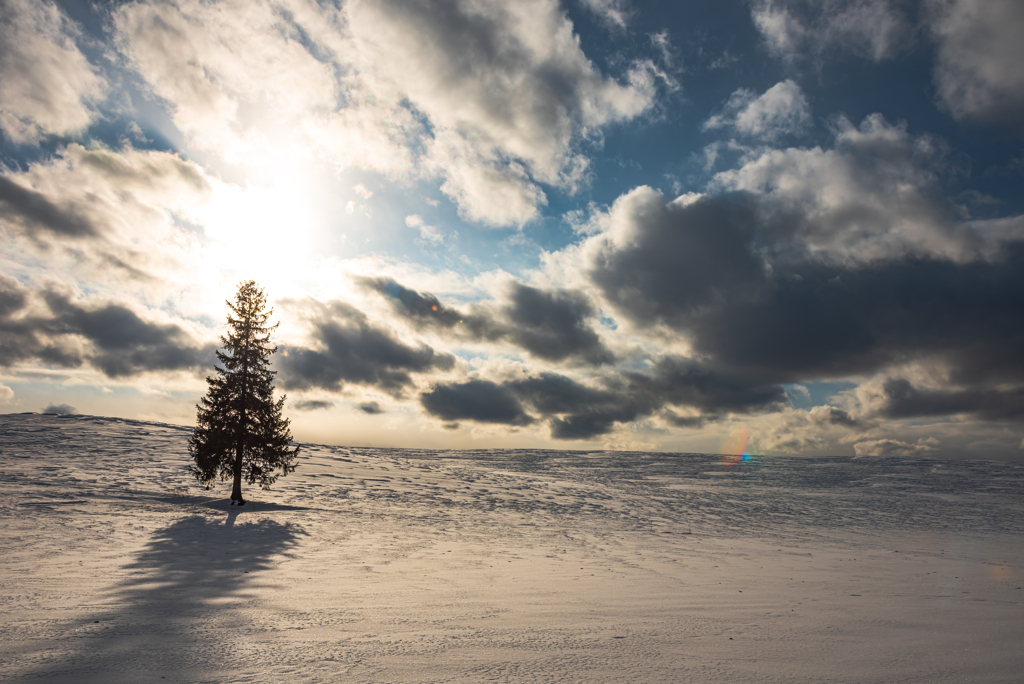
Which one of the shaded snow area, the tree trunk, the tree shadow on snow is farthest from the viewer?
the tree trunk

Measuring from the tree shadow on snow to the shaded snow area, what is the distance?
50mm

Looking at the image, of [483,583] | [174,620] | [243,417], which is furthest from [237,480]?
[174,620]

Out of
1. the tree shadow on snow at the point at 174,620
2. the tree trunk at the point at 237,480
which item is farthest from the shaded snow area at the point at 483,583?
the tree trunk at the point at 237,480

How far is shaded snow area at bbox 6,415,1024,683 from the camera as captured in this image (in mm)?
5625

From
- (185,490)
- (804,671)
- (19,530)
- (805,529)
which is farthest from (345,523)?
(805,529)

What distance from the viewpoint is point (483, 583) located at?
10.8 meters

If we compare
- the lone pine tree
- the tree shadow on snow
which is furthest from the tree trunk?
the tree shadow on snow

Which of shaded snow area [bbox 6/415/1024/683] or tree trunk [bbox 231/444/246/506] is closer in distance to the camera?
shaded snow area [bbox 6/415/1024/683]

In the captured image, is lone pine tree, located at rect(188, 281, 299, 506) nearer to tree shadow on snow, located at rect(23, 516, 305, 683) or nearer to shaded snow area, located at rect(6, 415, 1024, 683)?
shaded snow area, located at rect(6, 415, 1024, 683)

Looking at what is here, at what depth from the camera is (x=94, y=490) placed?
22.7 meters

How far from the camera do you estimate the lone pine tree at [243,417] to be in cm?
2503

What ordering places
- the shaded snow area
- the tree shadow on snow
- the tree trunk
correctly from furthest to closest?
the tree trunk, the shaded snow area, the tree shadow on snow

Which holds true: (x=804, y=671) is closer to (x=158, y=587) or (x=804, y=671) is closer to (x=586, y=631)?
(x=586, y=631)

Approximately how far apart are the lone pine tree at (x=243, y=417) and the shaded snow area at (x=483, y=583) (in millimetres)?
1644
